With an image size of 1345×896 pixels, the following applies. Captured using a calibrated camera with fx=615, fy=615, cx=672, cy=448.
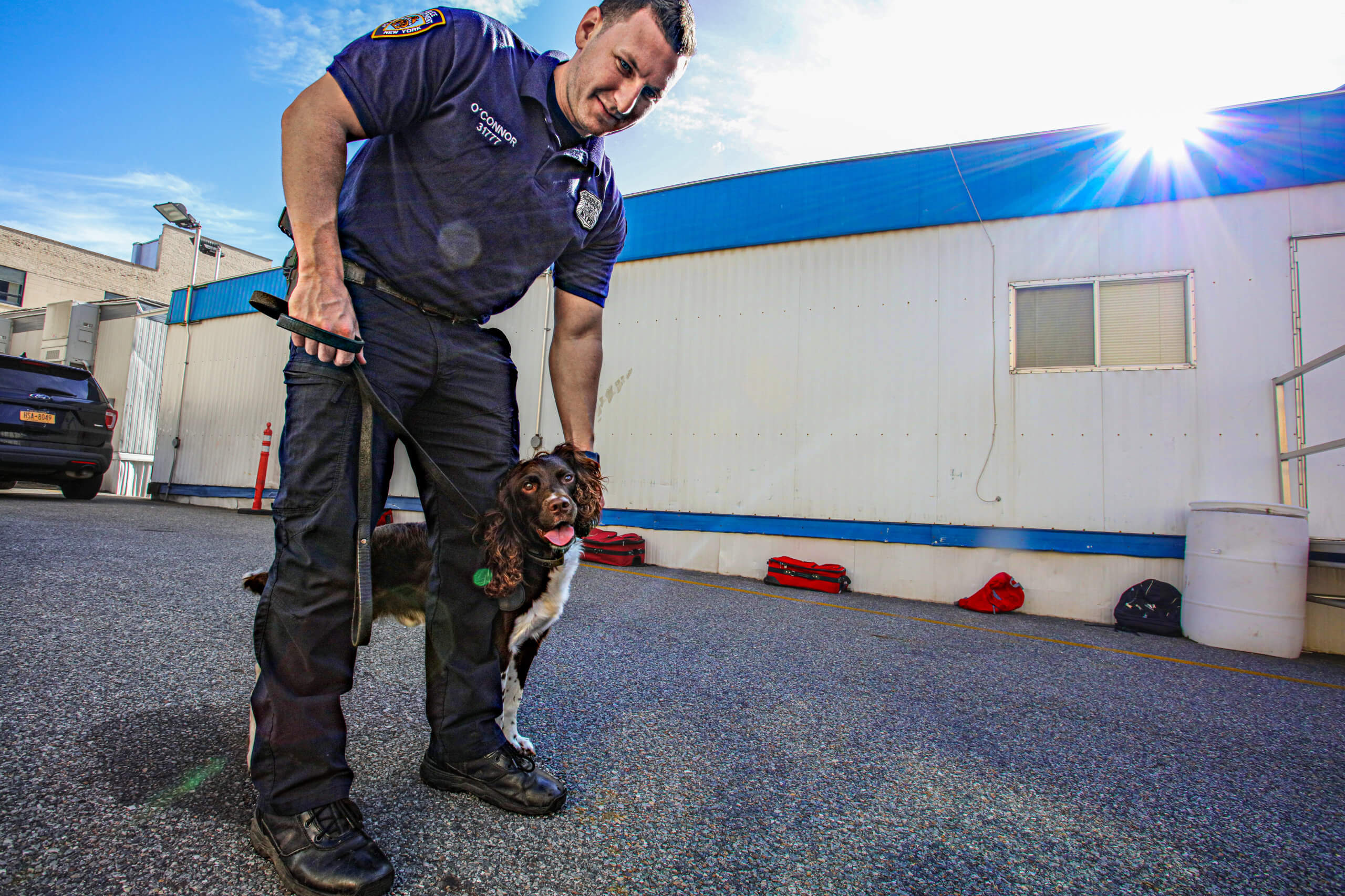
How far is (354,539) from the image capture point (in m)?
1.35

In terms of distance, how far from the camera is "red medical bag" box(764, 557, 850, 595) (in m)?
6.24

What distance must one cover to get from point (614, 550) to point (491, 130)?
18.9 feet

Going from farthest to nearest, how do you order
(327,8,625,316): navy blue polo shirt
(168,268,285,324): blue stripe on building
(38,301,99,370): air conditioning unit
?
1. (38,301,99,370): air conditioning unit
2. (168,268,285,324): blue stripe on building
3. (327,8,625,316): navy blue polo shirt

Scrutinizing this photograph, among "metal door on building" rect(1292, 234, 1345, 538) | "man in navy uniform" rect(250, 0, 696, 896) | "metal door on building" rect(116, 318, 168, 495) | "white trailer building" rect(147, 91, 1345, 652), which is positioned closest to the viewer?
"man in navy uniform" rect(250, 0, 696, 896)

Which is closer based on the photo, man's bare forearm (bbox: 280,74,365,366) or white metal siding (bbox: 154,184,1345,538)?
man's bare forearm (bbox: 280,74,365,366)

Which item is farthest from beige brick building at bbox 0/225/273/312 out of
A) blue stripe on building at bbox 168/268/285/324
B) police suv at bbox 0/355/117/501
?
police suv at bbox 0/355/117/501

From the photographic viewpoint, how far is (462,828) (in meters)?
1.43

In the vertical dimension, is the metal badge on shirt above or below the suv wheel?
above

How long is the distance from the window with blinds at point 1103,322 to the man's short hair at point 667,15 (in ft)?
18.3

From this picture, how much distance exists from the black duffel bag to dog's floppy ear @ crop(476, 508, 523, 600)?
5.69 metres

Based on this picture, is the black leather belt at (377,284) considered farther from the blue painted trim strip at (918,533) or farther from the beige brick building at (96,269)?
the beige brick building at (96,269)

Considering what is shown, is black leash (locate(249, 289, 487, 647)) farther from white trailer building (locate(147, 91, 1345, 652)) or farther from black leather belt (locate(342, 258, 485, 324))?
white trailer building (locate(147, 91, 1345, 652))

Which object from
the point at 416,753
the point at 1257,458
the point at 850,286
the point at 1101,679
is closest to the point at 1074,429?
the point at 1257,458

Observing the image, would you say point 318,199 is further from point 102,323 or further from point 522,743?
point 102,323
